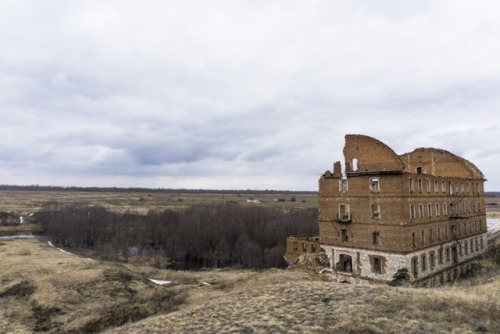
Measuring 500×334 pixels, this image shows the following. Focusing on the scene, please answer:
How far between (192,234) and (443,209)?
5154cm

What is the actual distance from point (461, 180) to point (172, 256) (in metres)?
50.5

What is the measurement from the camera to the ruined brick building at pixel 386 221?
30.1 m

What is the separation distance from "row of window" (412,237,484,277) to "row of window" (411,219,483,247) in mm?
1009

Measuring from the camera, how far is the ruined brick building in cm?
3011

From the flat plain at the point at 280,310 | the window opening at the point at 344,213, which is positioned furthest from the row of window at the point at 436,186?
the flat plain at the point at 280,310

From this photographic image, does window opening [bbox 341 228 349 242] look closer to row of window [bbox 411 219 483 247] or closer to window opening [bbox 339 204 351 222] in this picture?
window opening [bbox 339 204 351 222]

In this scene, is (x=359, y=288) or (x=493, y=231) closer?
(x=359, y=288)

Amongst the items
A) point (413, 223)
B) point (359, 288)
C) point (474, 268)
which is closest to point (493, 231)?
point (474, 268)

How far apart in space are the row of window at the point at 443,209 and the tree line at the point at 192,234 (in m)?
29.8

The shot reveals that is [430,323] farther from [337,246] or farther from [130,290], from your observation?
[130,290]

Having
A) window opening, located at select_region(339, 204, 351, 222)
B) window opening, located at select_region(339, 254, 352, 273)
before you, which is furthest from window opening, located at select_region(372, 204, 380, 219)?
window opening, located at select_region(339, 254, 352, 273)

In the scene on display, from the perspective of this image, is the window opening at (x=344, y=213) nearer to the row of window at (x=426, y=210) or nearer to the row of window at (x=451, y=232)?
the row of window at (x=426, y=210)

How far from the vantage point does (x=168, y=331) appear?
1349 centimetres

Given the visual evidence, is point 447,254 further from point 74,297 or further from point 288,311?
point 74,297
